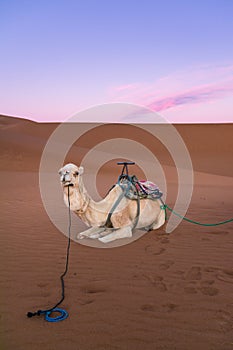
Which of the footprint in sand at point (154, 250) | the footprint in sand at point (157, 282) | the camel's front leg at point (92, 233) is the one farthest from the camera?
the camel's front leg at point (92, 233)

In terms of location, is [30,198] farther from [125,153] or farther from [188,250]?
[125,153]

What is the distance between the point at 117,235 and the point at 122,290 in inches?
61.7

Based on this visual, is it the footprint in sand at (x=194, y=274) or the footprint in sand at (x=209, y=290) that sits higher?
the footprint in sand at (x=194, y=274)

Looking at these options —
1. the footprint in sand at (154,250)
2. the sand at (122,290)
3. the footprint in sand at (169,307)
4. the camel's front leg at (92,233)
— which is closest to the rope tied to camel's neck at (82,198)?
the camel's front leg at (92,233)

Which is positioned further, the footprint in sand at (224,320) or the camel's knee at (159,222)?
the camel's knee at (159,222)

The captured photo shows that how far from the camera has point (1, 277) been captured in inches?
160

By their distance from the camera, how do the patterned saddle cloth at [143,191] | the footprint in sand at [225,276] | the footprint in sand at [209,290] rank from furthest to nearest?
the patterned saddle cloth at [143,191], the footprint in sand at [225,276], the footprint in sand at [209,290]

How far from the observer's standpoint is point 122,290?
370 centimetres

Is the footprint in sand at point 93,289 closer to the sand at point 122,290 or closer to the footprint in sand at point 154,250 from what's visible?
the sand at point 122,290

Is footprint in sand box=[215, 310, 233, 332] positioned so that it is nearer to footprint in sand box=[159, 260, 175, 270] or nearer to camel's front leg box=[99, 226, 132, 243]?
footprint in sand box=[159, 260, 175, 270]

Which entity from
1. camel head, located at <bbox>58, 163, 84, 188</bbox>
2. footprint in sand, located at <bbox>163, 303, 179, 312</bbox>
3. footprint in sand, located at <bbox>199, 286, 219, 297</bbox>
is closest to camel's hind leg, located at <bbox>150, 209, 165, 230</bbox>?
camel head, located at <bbox>58, 163, 84, 188</bbox>

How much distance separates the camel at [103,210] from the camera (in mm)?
4637

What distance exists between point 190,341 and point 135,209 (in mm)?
3042

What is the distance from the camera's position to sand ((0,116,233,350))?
2.81 meters
